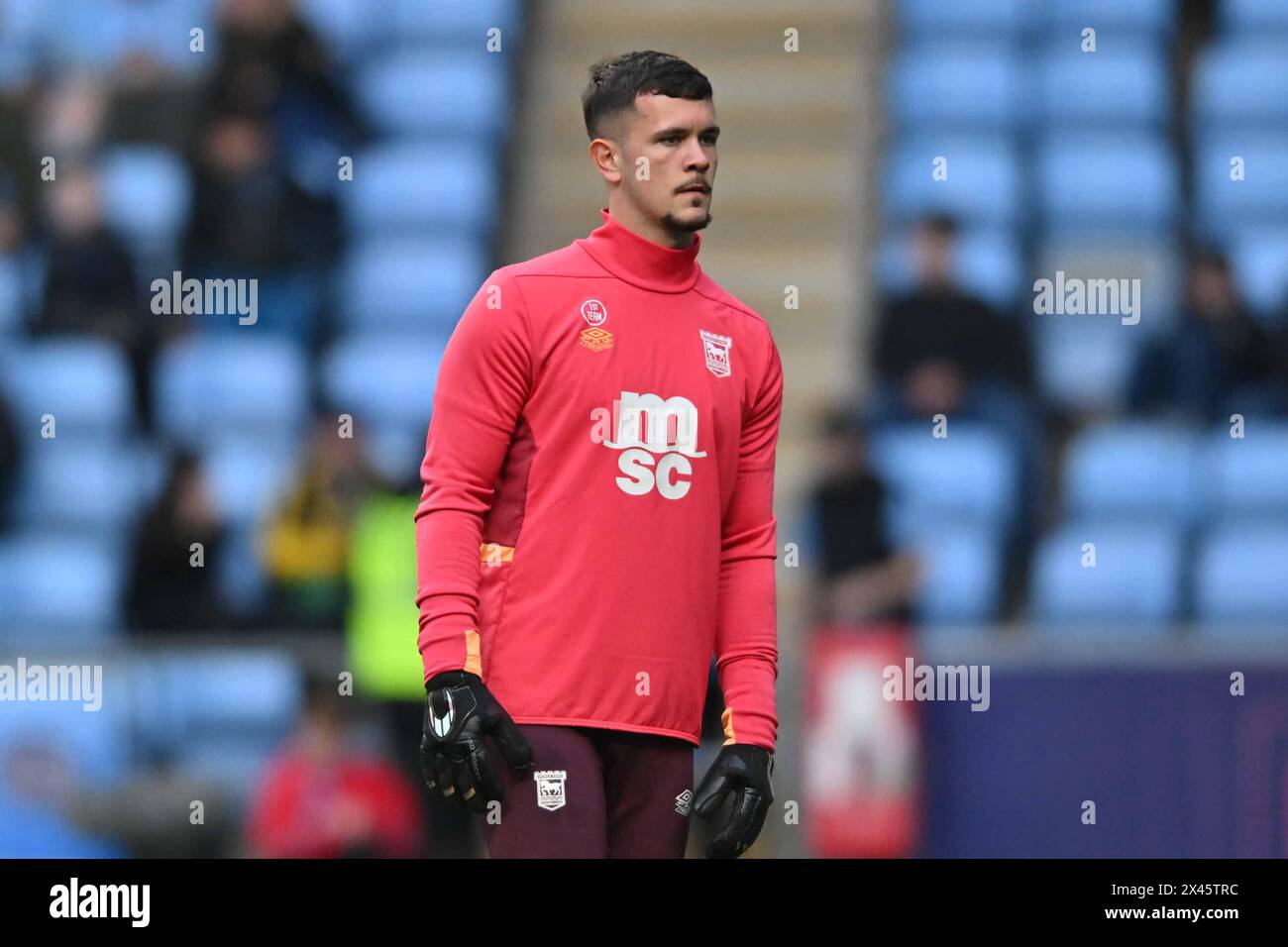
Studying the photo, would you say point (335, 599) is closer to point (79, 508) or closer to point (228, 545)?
point (228, 545)

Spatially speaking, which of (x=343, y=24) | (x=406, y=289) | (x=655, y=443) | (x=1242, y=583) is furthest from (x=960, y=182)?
(x=655, y=443)

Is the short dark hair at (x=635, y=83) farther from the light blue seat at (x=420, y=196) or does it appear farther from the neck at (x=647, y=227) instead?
the light blue seat at (x=420, y=196)

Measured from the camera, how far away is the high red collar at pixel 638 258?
3.71 meters

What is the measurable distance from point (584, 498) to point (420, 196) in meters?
6.17

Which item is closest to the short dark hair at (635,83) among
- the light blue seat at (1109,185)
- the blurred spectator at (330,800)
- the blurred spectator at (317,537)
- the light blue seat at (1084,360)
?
the blurred spectator at (330,800)

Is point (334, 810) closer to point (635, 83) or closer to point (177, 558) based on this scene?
point (177, 558)

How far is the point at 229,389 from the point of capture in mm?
8672

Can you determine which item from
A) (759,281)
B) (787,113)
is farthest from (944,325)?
(787,113)

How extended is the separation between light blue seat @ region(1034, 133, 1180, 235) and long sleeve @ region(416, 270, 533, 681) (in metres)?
5.81

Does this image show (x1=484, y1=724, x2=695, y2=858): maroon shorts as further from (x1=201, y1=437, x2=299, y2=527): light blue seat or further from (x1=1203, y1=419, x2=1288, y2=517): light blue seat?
(x1=1203, y1=419, x2=1288, y2=517): light blue seat

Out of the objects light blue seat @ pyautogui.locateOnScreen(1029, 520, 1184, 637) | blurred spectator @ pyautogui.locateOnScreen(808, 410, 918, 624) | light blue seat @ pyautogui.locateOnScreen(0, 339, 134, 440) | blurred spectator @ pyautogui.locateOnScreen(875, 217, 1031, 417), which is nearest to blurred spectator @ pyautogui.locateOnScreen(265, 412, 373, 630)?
light blue seat @ pyautogui.locateOnScreen(0, 339, 134, 440)

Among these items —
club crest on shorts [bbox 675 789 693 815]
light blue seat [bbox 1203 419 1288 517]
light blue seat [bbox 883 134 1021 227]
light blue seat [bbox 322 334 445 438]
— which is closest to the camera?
club crest on shorts [bbox 675 789 693 815]

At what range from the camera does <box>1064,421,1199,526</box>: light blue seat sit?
26.3ft
